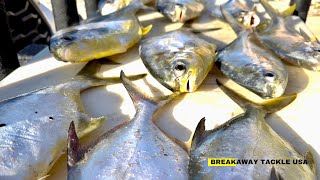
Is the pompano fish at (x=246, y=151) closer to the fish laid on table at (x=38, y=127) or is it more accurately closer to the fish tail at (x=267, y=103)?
the fish tail at (x=267, y=103)

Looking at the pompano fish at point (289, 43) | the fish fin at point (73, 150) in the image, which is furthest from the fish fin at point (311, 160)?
the fish fin at point (73, 150)

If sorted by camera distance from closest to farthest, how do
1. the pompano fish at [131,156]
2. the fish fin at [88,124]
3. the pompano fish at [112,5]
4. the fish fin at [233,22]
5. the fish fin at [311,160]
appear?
1. the pompano fish at [131,156]
2. the fish fin at [311,160]
3. the fish fin at [88,124]
4. the fish fin at [233,22]
5. the pompano fish at [112,5]

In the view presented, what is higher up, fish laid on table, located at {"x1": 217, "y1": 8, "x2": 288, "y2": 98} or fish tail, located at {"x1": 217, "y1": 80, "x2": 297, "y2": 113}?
fish laid on table, located at {"x1": 217, "y1": 8, "x2": 288, "y2": 98}

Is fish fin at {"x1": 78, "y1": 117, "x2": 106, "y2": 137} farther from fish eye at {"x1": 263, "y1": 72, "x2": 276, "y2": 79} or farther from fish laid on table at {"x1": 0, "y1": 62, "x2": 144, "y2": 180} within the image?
fish eye at {"x1": 263, "y1": 72, "x2": 276, "y2": 79}

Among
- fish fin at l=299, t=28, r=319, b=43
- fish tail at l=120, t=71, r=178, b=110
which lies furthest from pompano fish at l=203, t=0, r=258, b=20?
fish tail at l=120, t=71, r=178, b=110

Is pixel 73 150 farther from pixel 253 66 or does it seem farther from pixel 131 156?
pixel 253 66

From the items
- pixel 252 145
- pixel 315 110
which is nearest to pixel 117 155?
pixel 252 145

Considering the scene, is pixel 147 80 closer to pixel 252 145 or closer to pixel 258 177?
pixel 252 145
